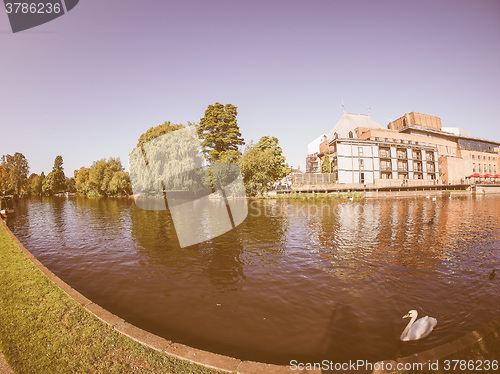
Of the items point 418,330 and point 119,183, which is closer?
point 418,330

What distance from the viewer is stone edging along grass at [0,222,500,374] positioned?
376 centimetres

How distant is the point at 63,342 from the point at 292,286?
6082 mm

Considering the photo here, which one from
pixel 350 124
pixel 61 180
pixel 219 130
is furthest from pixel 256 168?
pixel 61 180

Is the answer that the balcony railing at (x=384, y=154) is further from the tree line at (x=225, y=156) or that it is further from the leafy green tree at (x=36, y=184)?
the leafy green tree at (x=36, y=184)

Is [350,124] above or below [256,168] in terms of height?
above

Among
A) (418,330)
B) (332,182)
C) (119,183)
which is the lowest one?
(418,330)

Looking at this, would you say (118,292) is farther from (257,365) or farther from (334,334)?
(334,334)

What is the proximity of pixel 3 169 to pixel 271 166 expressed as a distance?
103 m

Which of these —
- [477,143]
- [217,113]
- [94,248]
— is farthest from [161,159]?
[477,143]

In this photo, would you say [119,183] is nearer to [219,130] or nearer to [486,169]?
[219,130]

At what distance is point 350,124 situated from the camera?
246 ft

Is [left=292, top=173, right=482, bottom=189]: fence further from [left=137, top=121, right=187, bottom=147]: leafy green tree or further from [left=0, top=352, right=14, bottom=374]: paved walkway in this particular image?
[left=0, top=352, right=14, bottom=374]: paved walkway

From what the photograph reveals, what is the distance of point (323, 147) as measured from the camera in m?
80.9

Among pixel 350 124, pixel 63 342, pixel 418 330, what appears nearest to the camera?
pixel 63 342
